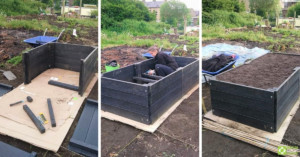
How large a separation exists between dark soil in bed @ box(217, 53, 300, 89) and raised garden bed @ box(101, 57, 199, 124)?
52cm

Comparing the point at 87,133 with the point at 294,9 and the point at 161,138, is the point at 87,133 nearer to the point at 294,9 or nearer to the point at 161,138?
the point at 161,138

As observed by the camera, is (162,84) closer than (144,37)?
Yes

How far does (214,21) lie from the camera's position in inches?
172

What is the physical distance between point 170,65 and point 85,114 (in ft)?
5.01

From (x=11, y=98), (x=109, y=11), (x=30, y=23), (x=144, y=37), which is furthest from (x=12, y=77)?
(x=144, y=37)

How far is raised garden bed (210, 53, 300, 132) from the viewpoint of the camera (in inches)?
86.4

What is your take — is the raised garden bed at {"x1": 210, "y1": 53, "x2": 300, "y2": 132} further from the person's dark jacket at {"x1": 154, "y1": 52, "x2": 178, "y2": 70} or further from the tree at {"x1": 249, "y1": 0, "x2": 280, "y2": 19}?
the tree at {"x1": 249, "y1": 0, "x2": 280, "y2": 19}

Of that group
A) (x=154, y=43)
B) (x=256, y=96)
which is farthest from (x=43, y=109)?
(x=154, y=43)

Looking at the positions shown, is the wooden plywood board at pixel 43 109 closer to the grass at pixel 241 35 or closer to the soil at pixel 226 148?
the soil at pixel 226 148

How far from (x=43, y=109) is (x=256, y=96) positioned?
2.45m

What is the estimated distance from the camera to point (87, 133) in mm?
2396

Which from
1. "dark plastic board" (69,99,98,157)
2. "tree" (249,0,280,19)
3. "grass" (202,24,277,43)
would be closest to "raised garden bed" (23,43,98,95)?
"dark plastic board" (69,99,98,157)

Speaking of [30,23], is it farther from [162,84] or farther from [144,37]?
[162,84]

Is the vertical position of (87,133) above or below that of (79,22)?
below
